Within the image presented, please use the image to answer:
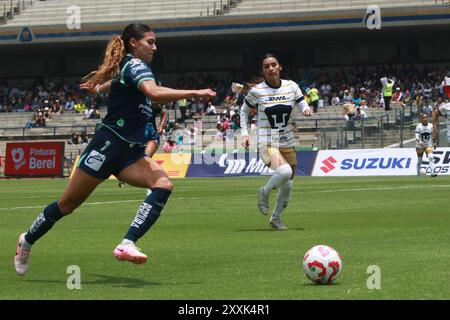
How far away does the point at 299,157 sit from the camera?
43812mm

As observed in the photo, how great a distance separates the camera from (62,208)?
10344 mm

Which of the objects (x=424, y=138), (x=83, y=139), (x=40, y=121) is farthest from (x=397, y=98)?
(x=40, y=121)

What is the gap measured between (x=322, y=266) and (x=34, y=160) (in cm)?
3975

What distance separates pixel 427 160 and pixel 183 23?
80.8 ft

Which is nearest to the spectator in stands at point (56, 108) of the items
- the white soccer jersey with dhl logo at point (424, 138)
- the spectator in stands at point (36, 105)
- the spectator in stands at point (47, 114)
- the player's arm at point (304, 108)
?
the spectator in stands at point (47, 114)

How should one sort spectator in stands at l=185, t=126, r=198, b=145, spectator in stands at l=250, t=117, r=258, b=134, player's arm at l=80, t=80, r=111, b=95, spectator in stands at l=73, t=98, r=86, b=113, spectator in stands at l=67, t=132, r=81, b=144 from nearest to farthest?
player's arm at l=80, t=80, r=111, b=95
spectator in stands at l=250, t=117, r=258, b=134
spectator in stands at l=185, t=126, r=198, b=145
spectator in stands at l=67, t=132, r=81, b=144
spectator in stands at l=73, t=98, r=86, b=113

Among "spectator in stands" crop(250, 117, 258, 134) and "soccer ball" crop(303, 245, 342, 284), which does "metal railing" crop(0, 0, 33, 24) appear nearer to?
"spectator in stands" crop(250, 117, 258, 134)

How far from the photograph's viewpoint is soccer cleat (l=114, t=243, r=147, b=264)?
957 centimetres

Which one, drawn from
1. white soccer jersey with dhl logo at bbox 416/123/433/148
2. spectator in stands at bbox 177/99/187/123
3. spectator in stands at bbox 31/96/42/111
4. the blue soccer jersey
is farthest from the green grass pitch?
spectator in stands at bbox 31/96/42/111

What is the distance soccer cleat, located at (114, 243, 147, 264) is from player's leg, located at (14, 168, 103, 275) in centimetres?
86

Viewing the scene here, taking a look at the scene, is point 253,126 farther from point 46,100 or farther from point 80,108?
point 46,100

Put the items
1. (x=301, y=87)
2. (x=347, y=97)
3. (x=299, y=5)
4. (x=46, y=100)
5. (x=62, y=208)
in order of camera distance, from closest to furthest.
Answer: (x=62, y=208) < (x=347, y=97) < (x=301, y=87) < (x=299, y=5) < (x=46, y=100)

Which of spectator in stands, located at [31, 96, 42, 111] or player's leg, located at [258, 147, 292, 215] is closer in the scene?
player's leg, located at [258, 147, 292, 215]

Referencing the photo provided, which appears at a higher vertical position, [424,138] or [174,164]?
[424,138]
